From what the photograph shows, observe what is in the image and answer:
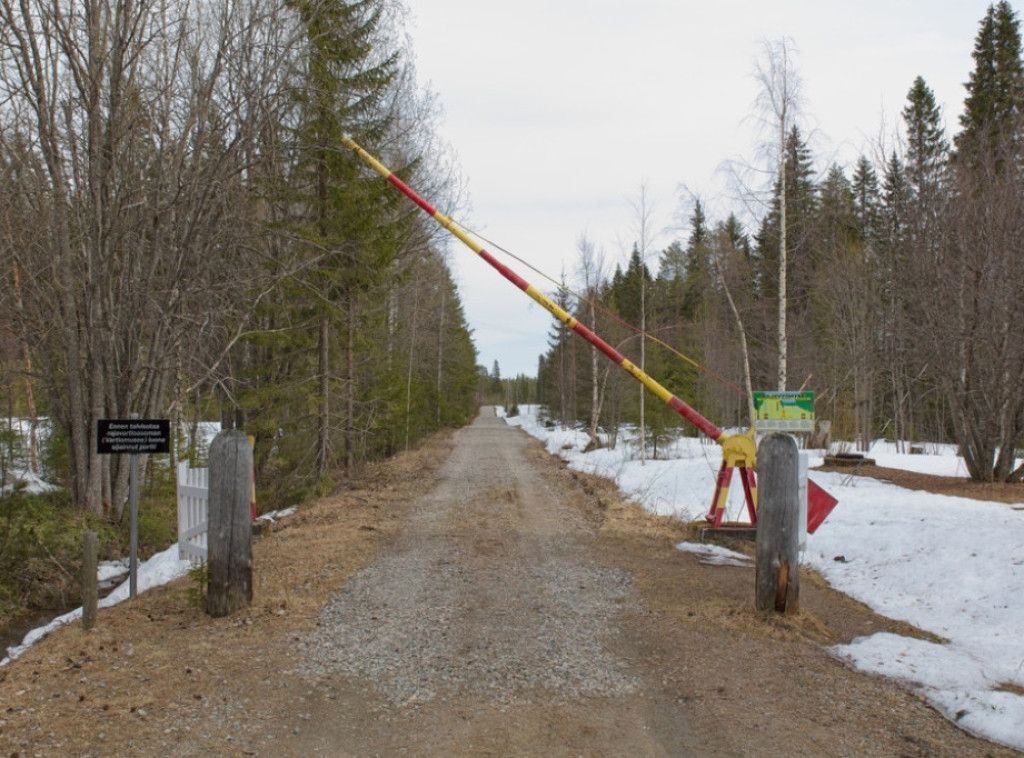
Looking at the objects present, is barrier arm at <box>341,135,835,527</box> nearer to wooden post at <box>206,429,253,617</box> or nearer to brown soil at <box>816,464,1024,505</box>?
brown soil at <box>816,464,1024,505</box>

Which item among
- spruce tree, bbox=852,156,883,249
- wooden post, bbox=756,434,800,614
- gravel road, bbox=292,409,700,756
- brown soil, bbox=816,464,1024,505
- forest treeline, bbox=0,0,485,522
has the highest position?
spruce tree, bbox=852,156,883,249

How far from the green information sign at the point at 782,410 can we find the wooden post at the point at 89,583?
234 inches

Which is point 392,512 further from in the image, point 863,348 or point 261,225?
point 863,348

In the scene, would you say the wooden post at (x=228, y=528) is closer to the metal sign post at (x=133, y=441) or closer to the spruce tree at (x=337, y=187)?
the metal sign post at (x=133, y=441)

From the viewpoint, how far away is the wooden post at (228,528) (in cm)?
575

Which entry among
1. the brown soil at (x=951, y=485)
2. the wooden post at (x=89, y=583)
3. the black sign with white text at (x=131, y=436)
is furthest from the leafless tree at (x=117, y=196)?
the brown soil at (x=951, y=485)

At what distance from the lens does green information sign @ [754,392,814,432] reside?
7016 mm

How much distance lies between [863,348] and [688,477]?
39.0ft

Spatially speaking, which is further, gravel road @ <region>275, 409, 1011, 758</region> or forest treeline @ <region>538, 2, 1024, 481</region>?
forest treeline @ <region>538, 2, 1024, 481</region>

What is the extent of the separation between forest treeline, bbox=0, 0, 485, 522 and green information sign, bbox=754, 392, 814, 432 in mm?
7774

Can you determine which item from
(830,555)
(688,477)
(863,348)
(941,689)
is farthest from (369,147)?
(863,348)

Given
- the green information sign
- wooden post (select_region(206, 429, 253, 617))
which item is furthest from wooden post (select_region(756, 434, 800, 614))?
wooden post (select_region(206, 429, 253, 617))

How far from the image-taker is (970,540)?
309 inches

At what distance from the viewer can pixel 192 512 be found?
8.78 m
